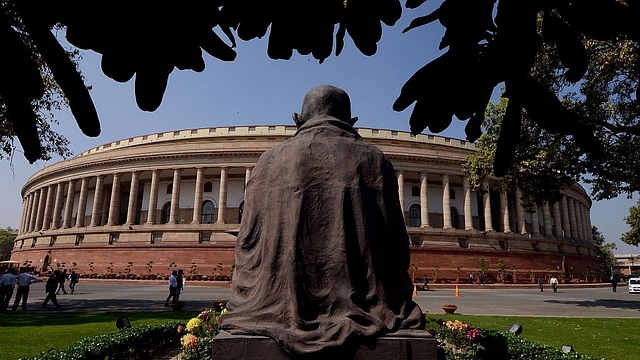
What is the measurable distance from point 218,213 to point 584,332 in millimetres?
33118

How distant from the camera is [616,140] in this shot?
52.1 ft

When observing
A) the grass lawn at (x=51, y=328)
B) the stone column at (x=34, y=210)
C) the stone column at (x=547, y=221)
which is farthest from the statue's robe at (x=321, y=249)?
the stone column at (x=34, y=210)

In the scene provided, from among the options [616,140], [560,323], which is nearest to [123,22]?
[560,323]

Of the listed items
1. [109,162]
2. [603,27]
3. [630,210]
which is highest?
[109,162]

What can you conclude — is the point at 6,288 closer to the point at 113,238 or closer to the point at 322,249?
the point at 322,249

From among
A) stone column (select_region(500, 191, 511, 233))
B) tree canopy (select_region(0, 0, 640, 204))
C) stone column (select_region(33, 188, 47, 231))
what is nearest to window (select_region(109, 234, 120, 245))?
stone column (select_region(33, 188, 47, 231))

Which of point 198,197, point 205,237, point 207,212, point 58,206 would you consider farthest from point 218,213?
point 58,206

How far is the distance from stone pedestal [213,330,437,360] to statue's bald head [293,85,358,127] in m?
2.46

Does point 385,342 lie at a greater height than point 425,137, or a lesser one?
lesser

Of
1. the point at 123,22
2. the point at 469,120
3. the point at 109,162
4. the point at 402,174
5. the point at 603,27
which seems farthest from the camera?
the point at 109,162

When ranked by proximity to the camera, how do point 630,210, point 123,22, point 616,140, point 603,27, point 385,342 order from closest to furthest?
1. point 123,22
2. point 603,27
3. point 385,342
4. point 616,140
5. point 630,210

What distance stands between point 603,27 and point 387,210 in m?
3.18

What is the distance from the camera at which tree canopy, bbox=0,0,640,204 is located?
1.00 m

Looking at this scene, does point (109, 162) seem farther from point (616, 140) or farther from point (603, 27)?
point (603, 27)
